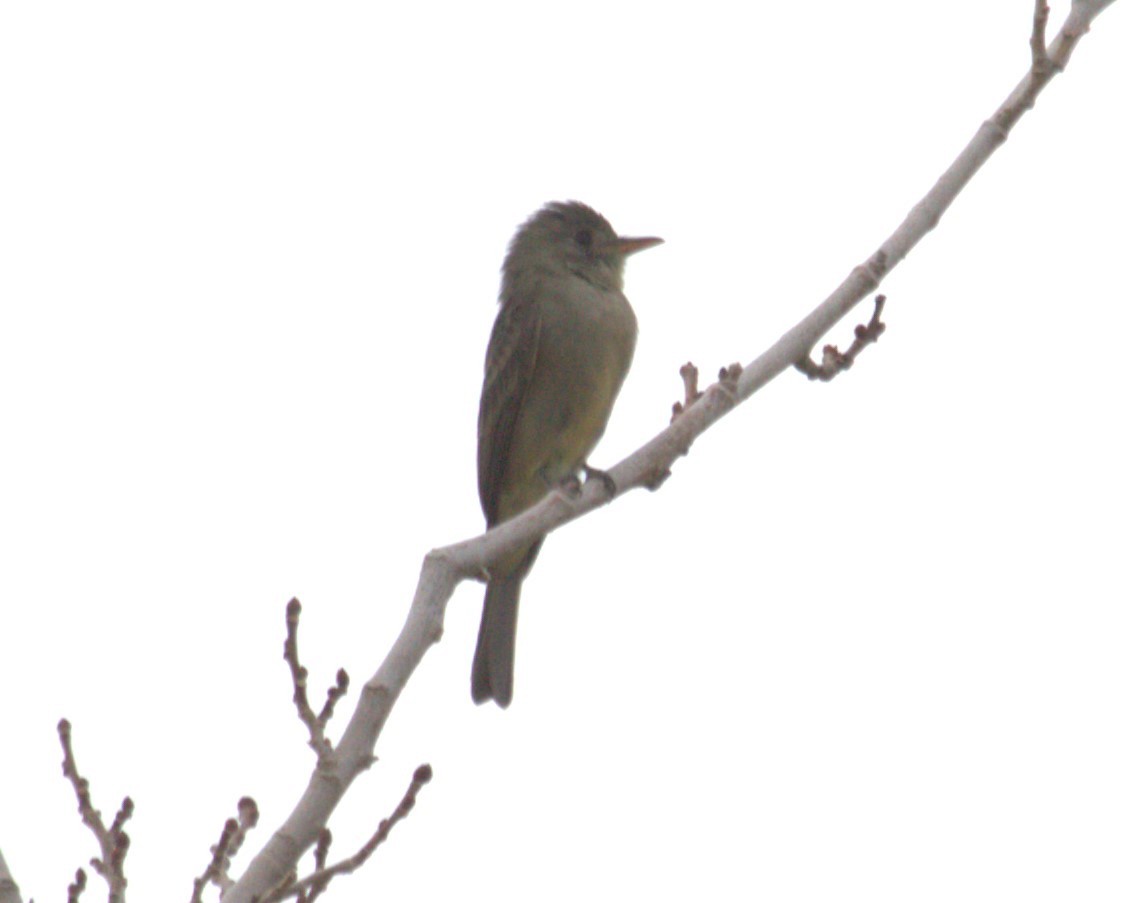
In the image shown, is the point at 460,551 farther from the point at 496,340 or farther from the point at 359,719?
the point at 496,340

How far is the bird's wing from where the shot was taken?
25.4 feet

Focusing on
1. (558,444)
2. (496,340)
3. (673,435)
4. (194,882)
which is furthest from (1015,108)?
(496,340)

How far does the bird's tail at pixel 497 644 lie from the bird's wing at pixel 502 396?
33cm

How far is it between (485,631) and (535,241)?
7.48 feet

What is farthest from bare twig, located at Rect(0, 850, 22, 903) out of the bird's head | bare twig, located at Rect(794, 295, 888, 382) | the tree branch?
the bird's head

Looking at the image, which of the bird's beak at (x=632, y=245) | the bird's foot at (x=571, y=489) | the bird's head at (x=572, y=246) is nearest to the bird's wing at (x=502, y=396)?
the bird's head at (x=572, y=246)

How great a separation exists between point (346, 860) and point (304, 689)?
→ 1.64ft

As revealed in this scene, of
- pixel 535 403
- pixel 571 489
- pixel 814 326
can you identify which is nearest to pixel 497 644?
pixel 535 403

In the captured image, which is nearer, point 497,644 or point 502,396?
point 497,644

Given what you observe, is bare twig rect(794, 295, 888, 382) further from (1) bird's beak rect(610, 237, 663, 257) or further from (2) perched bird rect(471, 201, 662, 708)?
(1) bird's beak rect(610, 237, 663, 257)

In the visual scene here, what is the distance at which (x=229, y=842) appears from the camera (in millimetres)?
3553

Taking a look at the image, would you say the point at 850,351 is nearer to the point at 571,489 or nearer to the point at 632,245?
the point at 571,489

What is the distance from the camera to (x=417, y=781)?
11.3 feet

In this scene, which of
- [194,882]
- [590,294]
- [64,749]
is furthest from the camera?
[590,294]
